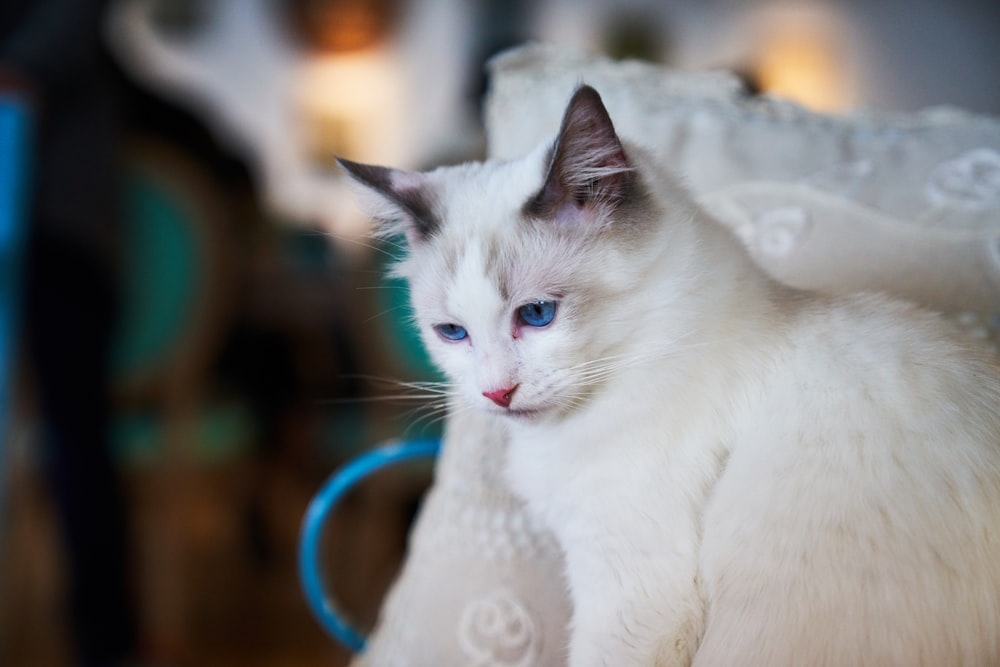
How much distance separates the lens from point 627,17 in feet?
10.7

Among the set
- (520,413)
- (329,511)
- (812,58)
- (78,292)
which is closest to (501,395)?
(520,413)

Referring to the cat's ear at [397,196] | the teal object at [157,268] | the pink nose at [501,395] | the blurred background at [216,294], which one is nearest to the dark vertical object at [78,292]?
the blurred background at [216,294]

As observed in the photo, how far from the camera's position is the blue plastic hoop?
730 mm

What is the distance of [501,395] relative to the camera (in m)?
0.59

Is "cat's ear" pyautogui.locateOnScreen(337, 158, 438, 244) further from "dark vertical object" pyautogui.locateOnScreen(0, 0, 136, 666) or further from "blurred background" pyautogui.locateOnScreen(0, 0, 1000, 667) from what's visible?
"dark vertical object" pyautogui.locateOnScreen(0, 0, 136, 666)

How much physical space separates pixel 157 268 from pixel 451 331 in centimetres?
143

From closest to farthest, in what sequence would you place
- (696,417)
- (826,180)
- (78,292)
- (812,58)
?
1. (696,417)
2. (826,180)
3. (78,292)
4. (812,58)

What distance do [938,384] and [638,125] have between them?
322 millimetres

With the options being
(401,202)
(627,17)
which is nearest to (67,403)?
(401,202)

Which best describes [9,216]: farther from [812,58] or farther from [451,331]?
[812,58]

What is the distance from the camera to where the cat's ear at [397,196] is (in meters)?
0.60

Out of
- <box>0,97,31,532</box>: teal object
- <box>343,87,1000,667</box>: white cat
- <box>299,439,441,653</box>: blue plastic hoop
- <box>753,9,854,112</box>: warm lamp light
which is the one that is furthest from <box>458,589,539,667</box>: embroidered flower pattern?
<box>753,9,854,112</box>: warm lamp light

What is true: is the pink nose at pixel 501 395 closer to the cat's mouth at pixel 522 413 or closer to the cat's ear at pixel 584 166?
the cat's mouth at pixel 522 413

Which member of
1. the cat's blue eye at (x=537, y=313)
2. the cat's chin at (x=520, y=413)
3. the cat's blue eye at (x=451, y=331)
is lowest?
the cat's chin at (x=520, y=413)
